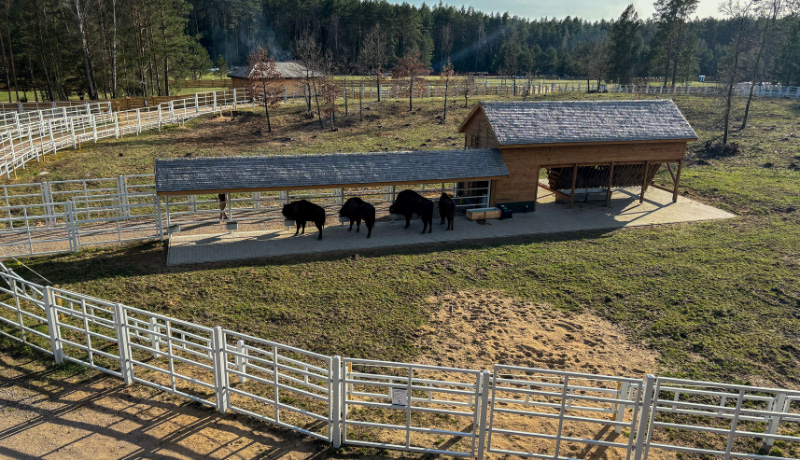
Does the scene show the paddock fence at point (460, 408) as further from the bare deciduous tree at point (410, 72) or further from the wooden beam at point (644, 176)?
the bare deciduous tree at point (410, 72)

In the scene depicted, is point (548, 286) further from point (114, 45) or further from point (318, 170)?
point (114, 45)

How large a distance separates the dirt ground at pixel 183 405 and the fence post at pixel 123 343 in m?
0.22

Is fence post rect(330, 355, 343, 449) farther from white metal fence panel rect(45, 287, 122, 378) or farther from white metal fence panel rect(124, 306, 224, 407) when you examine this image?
white metal fence panel rect(45, 287, 122, 378)

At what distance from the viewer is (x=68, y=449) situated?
294 inches

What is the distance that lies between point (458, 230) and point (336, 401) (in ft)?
36.7

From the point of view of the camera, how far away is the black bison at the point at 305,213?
16.8m

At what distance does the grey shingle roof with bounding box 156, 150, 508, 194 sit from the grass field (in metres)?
2.24

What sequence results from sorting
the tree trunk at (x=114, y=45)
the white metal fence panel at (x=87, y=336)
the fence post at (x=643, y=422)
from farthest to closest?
1. the tree trunk at (x=114, y=45)
2. the white metal fence panel at (x=87, y=336)
3. the fence post at (x=643, y=422)

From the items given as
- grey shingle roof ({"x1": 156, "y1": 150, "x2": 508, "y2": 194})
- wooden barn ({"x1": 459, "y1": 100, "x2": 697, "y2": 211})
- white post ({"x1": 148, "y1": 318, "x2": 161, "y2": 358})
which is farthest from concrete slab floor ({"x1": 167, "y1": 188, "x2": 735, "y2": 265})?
white post ({"x1": 148, "y1": 318, "x2": 161, "y2": 358})

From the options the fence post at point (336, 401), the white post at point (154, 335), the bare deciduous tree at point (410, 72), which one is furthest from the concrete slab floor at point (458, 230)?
the bare deciduous tree at point (410, 72)

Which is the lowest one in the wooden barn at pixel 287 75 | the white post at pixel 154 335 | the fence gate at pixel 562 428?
the fence gate at pixel 562 428

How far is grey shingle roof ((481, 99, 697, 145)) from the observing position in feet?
63.5

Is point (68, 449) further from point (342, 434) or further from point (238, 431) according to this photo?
point (342, 434)

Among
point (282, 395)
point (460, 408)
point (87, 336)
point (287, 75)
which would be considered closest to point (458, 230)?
point (460, 408)
